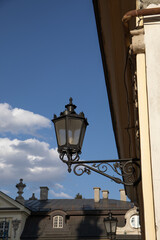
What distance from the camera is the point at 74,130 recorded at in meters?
4.69

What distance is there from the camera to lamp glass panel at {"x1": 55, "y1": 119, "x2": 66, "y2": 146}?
465 centimetres

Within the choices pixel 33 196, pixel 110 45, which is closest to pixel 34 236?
pixel 33 196

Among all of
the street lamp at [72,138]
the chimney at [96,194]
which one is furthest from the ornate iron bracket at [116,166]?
the chimney at [96,194]

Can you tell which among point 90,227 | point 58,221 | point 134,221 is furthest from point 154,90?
point 58,221

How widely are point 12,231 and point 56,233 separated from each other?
3397 mm

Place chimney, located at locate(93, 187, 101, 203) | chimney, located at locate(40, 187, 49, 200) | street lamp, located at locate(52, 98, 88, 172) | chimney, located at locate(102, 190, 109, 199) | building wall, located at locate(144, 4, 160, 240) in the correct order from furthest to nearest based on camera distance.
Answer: chimney, located at locate(40, 187, 49, 200), chimney, located at locate(102, 190, 109, 199), chimney, located at locate(93, 187, 101, 203), street lamp, located at locate(52, 98, 88, 172), building wall, located at locate(144, 4, 160, 240)

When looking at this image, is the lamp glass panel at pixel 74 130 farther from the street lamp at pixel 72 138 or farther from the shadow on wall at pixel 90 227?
the shadow on wall at pixel 90 227

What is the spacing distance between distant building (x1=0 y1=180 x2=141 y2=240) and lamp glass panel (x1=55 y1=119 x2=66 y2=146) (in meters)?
21.4

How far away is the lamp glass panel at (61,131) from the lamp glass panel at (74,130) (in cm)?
8

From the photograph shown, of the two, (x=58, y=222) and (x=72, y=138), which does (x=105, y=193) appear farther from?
(x=72, y=138)

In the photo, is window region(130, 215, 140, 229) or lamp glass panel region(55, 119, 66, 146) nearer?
lamp glass panel region(55, 119, 66, 146)

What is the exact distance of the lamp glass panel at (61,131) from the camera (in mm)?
4648

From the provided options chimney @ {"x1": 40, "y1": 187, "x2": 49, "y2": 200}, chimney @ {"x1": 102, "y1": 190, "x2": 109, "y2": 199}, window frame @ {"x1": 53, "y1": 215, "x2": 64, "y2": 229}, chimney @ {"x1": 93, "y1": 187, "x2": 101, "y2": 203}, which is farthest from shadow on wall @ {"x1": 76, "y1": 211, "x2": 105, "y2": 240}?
chimney @ {"x1": 40, "y1": 187, "x2": 49, "y2": 200}

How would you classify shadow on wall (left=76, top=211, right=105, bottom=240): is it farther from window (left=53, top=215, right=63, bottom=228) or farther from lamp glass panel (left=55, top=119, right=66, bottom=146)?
lamp glass panel (left=55, top=119, right=66, bottom=146)
